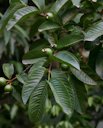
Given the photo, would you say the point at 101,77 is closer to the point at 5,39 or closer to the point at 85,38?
the point at 85,38

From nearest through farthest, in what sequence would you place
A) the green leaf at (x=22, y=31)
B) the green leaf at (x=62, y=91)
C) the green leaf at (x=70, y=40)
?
the green leaf at (x=62, y=91)
the green leaf at (x=70, y=40)
the green leaf at (x=22, y=31)

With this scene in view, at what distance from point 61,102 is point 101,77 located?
23cm

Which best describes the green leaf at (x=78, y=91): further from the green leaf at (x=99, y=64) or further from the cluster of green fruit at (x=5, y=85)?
the cluster of green fruit at (x=5, y=85)

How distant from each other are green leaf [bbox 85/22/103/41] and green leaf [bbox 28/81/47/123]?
19cm

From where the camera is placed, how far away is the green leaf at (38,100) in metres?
1.11

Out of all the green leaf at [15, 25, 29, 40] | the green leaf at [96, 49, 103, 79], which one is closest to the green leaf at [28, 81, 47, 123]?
the green leaf at [96, 49, 103, 79]

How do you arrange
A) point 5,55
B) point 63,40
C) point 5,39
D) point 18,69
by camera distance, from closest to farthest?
1. point 63,40
2. point 5,39
3. point 18,69
4. point 5,55

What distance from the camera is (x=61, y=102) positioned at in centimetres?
108

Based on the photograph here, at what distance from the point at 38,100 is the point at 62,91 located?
7cm

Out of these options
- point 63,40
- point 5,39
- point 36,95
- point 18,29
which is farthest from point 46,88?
point 18,29

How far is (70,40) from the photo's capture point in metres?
1.19

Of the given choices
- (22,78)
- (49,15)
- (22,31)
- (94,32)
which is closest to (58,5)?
(49,15)

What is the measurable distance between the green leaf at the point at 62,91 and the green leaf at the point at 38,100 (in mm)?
28

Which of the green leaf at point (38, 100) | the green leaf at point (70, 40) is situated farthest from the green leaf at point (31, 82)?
the green leaf at point (70, 40)
